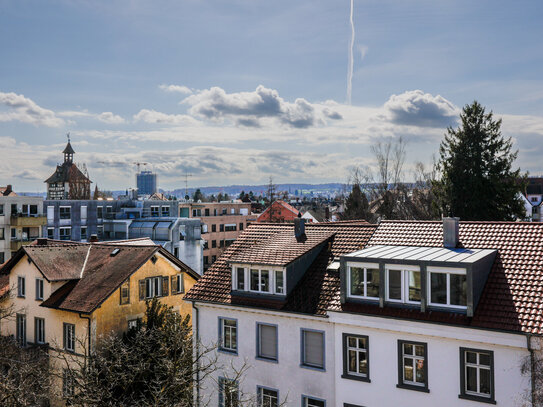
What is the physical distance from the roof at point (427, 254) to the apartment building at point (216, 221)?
210 feet

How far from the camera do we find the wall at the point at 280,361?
66.2 ft

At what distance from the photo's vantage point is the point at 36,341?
31.0 m

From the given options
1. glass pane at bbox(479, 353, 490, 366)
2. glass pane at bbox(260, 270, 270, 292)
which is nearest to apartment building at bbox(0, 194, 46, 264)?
glass pane at bbox(260, 270, 270, 292)

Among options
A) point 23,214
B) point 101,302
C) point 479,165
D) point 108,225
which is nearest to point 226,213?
point 108,225

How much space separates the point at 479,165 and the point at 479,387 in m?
26.6

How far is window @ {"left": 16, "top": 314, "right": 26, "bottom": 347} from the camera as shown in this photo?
31.8 m

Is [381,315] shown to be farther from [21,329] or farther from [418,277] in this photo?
[21,329]

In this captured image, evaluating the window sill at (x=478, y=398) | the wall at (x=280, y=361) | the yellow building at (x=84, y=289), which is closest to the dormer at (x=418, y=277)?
the wall at (x=280, y=361)

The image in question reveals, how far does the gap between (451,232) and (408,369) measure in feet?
18.2

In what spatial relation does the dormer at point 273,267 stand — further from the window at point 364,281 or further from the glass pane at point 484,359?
the glass pane at point 484,359

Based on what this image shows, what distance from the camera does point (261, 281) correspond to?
22.2m

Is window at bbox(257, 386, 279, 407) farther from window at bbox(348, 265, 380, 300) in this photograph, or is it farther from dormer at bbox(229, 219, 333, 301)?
window at bbox(348, 265, 380, 300)

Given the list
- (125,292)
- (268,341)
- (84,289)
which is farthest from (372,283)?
(84,289)

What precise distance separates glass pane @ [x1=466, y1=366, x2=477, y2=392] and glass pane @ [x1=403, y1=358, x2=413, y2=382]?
1.89m
